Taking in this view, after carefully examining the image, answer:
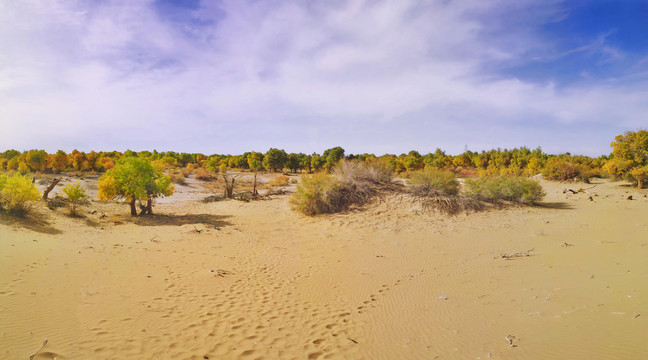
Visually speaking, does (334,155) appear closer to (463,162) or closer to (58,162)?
(463,162)

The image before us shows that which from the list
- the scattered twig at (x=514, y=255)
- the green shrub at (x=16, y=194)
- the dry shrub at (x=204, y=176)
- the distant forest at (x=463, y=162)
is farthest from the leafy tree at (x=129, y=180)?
the dry shrub at (x=204, y=176)

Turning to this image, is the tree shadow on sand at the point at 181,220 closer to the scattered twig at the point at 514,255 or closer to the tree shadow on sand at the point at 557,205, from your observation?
the scattered twig at the point at 514,255

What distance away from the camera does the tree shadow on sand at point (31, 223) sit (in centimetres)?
1029

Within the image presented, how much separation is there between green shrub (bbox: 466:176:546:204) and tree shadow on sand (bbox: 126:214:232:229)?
1349 centimetres

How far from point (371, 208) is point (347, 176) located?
9.29 ft

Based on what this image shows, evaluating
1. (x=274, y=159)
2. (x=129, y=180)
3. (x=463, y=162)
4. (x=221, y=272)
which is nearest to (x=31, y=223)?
(x=129, y=180)

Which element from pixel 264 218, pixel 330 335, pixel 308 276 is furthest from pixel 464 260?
pixel 264 218

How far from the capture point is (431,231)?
38.1ft

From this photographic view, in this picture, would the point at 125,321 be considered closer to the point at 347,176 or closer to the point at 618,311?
the point at 618,311

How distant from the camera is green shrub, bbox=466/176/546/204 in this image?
15.1 meters

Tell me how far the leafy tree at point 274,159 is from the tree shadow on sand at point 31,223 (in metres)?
45.9

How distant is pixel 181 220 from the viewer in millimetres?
14766

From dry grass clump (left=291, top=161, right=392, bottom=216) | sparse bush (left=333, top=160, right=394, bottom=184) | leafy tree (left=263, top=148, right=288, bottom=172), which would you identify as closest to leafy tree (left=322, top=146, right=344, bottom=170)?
A: leafy tree (left=263, top=148, right=288, bottom=172)

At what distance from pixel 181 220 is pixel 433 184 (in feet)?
44.6
